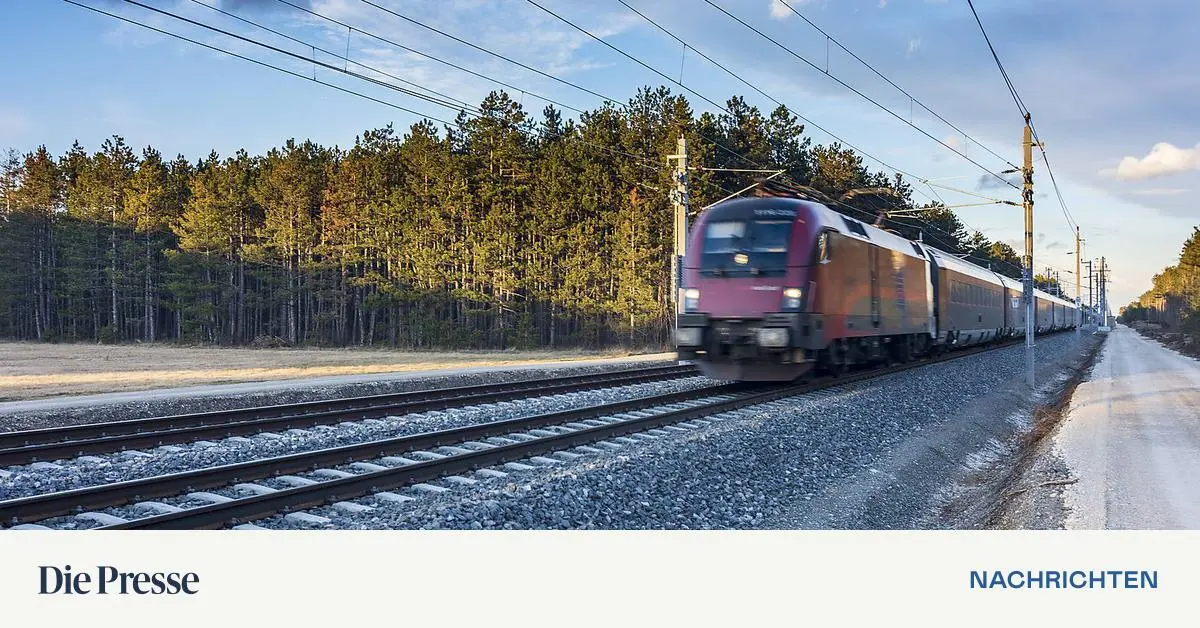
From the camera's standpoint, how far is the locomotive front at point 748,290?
1419cm

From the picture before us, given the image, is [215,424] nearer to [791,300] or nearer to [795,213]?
[791,300]

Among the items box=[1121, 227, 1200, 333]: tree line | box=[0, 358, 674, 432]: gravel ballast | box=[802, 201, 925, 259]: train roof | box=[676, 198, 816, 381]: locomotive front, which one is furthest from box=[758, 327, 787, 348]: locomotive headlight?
box=[1121, 227, 1200, 333]: tree line

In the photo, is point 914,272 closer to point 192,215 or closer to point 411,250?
point 411,250

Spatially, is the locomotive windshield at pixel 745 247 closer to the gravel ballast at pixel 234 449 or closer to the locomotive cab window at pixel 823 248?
the locomotive cab window at pixel 823 248

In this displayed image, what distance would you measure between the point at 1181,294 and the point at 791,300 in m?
49.6

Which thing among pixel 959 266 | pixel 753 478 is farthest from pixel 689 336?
pixel 959 266

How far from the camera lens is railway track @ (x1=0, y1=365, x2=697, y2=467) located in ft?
30.5

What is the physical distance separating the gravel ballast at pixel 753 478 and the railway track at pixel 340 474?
8.7 inches

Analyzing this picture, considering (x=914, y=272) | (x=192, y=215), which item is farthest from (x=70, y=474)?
(x=192, y=215)

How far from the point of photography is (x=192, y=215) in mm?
52125

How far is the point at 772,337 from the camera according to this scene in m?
14.1

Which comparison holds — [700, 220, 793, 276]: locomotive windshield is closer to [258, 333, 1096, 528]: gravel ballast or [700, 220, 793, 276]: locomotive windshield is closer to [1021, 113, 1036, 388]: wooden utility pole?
[258, 333, 1096, 528]: gravel ballast

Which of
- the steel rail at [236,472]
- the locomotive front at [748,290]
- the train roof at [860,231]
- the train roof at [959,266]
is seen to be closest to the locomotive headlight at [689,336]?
the locomotive front at [748,290]
